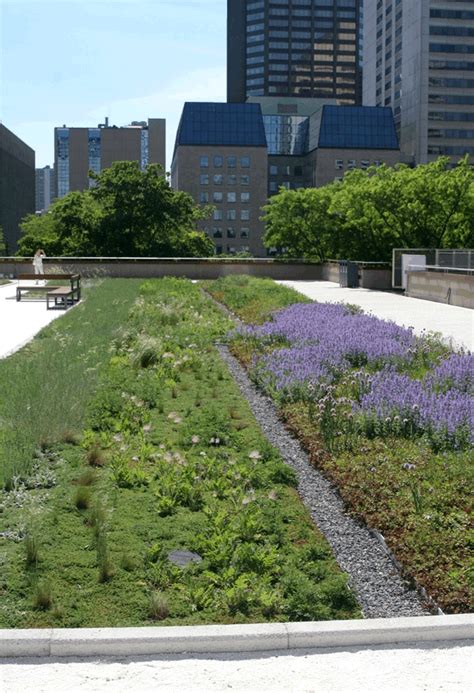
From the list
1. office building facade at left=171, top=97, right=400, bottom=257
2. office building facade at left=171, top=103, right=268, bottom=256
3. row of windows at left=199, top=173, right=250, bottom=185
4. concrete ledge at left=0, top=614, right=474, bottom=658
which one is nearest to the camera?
concrete ledge at left=0, top=614, right=474, bottom=658

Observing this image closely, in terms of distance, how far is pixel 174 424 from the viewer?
966 cm

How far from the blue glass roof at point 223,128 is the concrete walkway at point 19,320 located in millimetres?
112921

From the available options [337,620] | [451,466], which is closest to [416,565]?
[337,620]

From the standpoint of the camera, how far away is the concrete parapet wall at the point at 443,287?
96.0 feet

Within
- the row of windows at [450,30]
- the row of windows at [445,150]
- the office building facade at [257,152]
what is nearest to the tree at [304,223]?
the office building facade at [257,152]

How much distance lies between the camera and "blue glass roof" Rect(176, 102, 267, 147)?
463 ft

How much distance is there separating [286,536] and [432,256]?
3284 cm

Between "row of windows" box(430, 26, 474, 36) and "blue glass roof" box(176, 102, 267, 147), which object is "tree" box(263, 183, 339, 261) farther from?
"row of windows" box(430, 26, 474, 36)

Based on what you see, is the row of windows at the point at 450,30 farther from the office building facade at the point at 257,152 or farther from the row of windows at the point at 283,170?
the row of windows at the point at 283,170

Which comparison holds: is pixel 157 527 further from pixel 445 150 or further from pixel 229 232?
pixel 445 150

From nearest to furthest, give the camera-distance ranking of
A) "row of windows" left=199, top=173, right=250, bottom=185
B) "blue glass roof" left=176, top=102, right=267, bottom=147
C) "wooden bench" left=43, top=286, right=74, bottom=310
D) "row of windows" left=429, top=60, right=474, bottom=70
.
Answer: "wooden bench" left=43, top=286, right=74, bottom=310 < "blue glass roof" left=176, top=102, right=267, bottom=147 < "row of windows" left=429, top=60, right=474, bottom=70 < "row of windows" left=199, top=173, right=250, bottom=185

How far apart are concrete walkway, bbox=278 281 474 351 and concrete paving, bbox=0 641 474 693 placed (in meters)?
11.2

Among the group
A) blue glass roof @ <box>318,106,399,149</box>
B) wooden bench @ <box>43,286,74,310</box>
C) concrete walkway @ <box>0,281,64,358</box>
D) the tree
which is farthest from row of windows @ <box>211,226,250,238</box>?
wooden bench @ <box>43,286,74,310</box>

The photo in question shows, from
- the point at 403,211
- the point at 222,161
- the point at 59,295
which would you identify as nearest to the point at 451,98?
the point at 222,161
